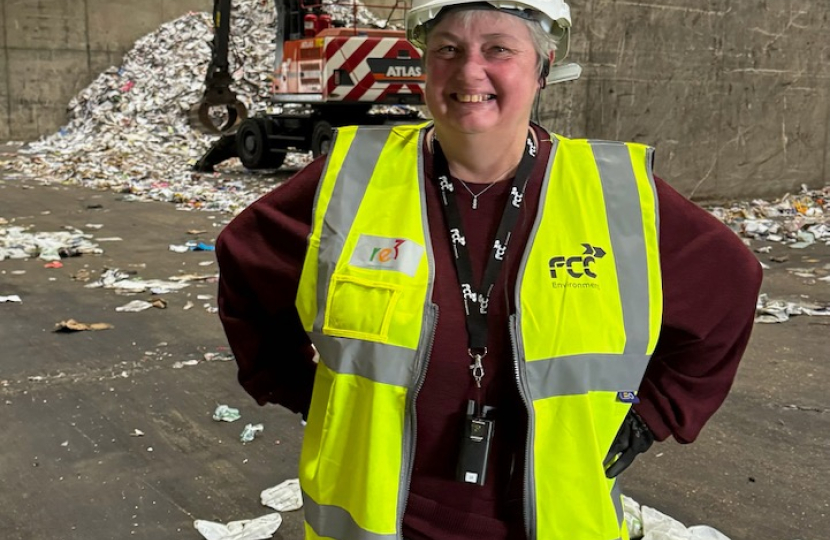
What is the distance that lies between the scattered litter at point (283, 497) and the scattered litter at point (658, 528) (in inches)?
47.5

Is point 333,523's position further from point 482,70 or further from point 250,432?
point 250,432

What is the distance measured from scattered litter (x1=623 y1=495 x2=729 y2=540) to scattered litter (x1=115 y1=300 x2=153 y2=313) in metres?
3.78

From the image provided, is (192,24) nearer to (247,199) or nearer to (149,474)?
(247,199)

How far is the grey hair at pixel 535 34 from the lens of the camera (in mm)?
1618

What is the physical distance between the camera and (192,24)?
793 inches

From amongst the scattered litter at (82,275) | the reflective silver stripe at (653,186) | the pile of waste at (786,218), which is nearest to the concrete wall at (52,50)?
the scattered litter at (82,275)

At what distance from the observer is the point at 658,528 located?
10.3 feet

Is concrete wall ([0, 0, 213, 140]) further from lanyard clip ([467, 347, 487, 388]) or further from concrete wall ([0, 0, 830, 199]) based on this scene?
lanyard clip ([467, 347, 487, 388])

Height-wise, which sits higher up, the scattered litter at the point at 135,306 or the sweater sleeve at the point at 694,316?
the sweater sleeve at the point at 694,316

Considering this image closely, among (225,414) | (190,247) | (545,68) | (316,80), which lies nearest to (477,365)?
(545,68)

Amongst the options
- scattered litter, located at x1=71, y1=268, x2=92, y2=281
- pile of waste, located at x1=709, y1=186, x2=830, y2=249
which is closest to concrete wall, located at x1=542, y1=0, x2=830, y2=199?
pile of waste, located at x1=709, y1=186, x2=830, y2=249

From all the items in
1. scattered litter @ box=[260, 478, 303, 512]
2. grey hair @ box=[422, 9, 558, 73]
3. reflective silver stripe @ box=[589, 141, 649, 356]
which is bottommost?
scattered litter @ box=[260, 478, 303, 512]

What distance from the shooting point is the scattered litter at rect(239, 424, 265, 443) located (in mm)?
3934

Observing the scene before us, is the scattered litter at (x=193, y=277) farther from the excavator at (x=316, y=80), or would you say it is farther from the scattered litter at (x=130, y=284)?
the excavator at (x=316, y=80)
